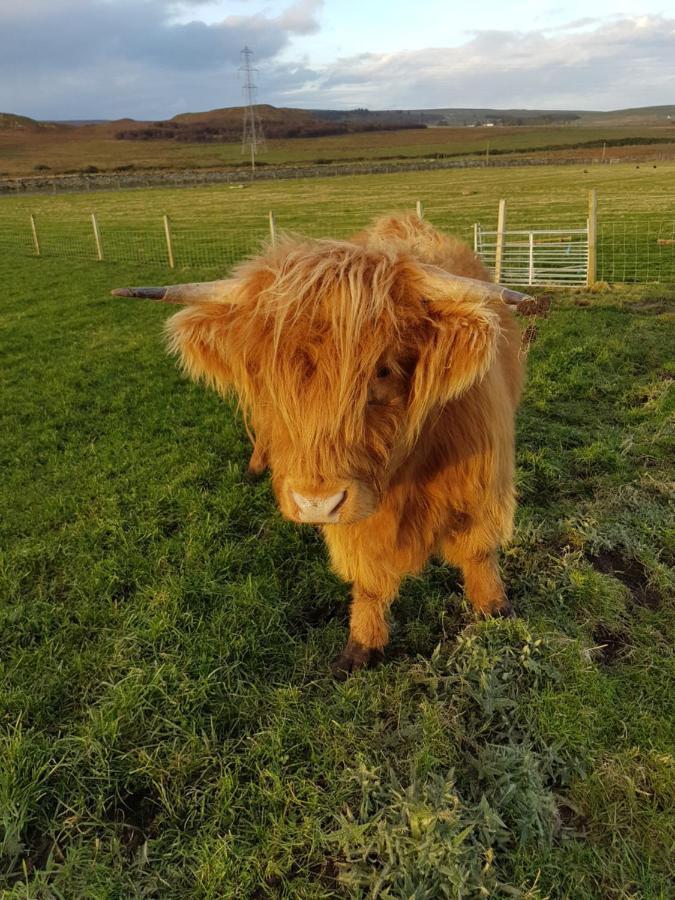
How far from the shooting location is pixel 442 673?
2959 millimetres

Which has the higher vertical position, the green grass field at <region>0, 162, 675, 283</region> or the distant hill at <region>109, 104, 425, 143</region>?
the distant hill at <region>109, 104, 425, 143</region>

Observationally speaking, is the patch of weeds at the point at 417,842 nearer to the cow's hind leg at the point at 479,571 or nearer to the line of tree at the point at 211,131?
the cow's hind leg at the point at 479,571

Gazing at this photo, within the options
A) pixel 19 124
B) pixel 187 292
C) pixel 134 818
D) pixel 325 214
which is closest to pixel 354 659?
pixel 134 818

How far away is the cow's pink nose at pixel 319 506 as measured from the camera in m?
2.04

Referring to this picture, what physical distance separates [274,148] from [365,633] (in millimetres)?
143613

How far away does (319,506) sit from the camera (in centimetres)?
204

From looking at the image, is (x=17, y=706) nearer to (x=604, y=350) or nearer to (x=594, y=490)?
(x=594, y=490)

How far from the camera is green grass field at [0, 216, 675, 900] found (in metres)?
2.17

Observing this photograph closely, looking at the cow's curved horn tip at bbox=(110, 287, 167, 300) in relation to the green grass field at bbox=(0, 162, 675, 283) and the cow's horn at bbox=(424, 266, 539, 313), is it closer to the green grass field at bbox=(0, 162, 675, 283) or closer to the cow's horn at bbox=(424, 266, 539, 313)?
the cow's horn at bbox=(424, 266, 539, 313)

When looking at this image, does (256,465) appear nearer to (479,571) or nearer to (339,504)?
(479,571)

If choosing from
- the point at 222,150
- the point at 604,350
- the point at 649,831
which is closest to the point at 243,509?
the point at 649,831

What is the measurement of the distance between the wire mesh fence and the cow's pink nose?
6.75 m

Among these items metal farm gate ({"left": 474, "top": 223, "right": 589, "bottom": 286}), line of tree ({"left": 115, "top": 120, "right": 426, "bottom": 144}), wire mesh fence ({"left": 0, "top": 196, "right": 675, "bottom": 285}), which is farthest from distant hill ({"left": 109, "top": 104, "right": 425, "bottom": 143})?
metal farm gate ({"left": 474, "top": 223, "right": 589, "bottom": 286})

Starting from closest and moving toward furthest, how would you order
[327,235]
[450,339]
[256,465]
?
[450,339]
[256,465]
[327,235]
